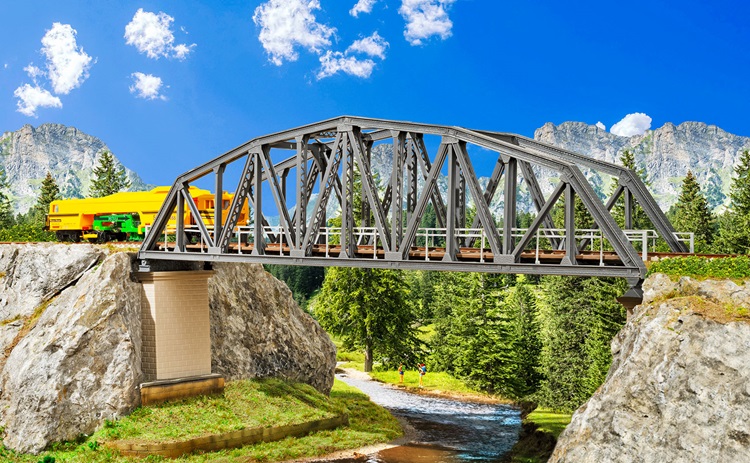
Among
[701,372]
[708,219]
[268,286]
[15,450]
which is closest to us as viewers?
[701,372]

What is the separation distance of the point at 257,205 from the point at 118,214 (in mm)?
18360

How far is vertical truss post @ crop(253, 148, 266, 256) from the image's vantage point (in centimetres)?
3397

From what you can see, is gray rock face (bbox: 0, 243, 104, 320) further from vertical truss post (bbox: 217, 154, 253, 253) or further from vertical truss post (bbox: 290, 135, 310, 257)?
vertical truss post (bbox: 290, 135, 310, 257)

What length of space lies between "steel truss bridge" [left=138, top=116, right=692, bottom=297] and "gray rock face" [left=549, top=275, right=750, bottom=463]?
279cm

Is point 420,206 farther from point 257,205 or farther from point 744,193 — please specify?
point 744,193

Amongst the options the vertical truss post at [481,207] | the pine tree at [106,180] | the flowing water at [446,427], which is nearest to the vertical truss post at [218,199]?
the flowing water at [446,427]

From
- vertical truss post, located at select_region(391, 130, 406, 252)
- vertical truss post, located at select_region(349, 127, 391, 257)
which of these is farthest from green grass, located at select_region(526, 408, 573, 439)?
vertical truss post, located at select_region(349, 127, 391, 257)

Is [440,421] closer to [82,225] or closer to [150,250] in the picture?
[150,250]

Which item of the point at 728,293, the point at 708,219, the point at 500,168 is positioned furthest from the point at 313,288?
the point at 728,293

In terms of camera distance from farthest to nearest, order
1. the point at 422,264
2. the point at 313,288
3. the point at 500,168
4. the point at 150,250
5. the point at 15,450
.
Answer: the point at 313,288
the point at 150,250
the point at 15,450
the point at 500,168
the point at 422,264

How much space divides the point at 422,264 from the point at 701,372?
36.1 ft

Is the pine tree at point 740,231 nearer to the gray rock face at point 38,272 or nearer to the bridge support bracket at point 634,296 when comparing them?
the bridge support bracket at point 634,296

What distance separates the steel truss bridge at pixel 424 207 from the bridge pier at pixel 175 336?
1774mm

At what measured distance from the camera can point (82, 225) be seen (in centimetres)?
5009
